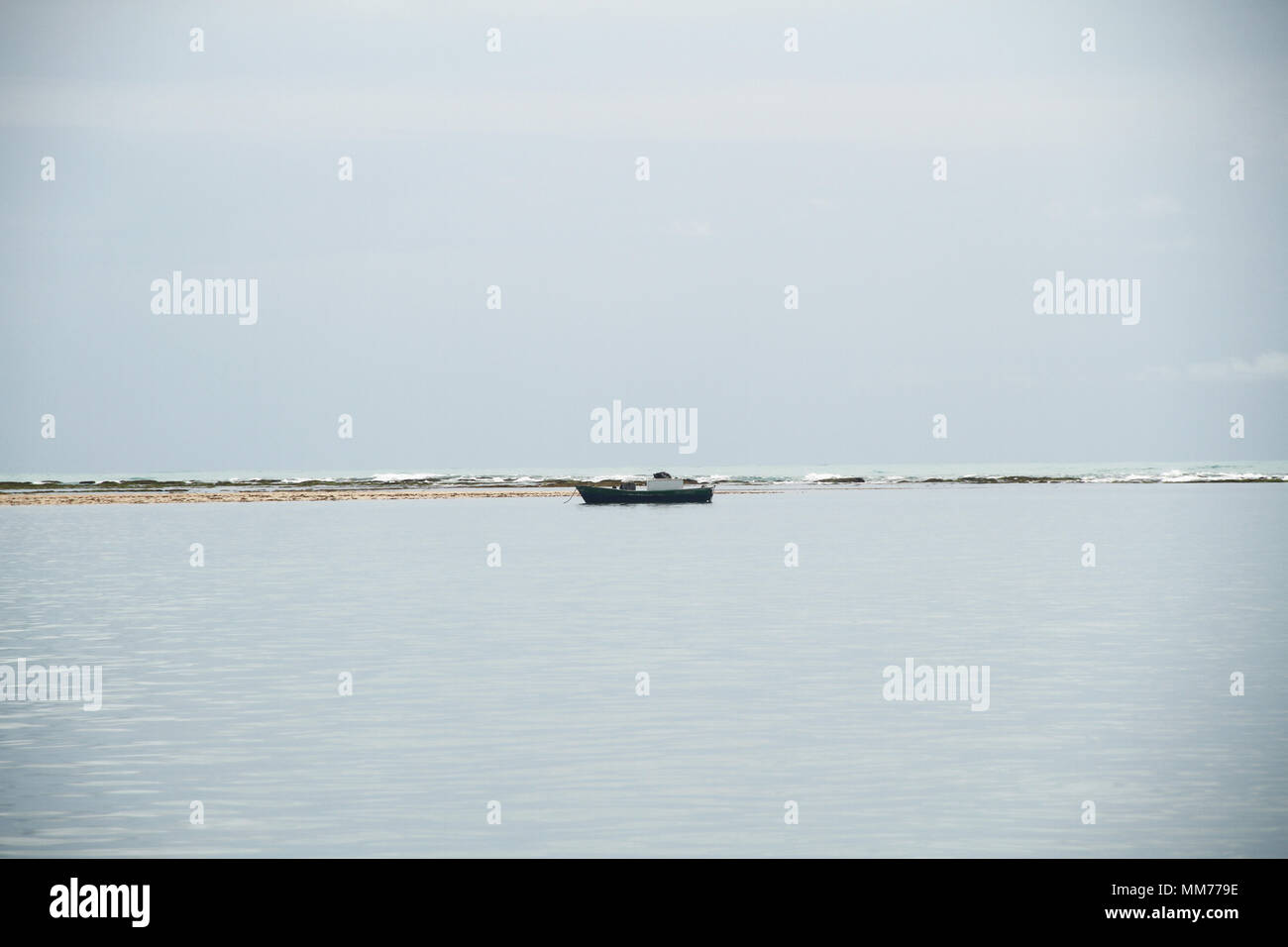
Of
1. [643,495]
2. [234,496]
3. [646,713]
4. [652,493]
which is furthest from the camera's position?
[234,496]

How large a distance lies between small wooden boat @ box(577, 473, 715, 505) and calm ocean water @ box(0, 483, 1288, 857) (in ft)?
252

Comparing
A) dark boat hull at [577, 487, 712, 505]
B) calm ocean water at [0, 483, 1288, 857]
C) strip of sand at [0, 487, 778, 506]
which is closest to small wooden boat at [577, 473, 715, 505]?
dark boat hull at [577, 487, 712, 505]

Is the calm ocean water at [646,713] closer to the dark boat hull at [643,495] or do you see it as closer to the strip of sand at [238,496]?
the dark boat hull at [643,495]

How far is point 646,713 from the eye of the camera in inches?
977

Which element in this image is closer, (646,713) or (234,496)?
(646,713)

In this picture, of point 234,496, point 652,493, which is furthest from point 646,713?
point 234,496

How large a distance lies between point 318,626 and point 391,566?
2161 cm

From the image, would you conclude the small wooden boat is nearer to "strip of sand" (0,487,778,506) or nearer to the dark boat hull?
the dark boat hull

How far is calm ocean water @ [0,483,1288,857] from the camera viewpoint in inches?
685

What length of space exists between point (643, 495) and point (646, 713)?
364 feet

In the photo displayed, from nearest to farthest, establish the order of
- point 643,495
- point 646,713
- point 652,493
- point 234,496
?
point 646,713 → point 652,493 → point 643,495 → point 234,496

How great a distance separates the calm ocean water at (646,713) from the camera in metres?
17.4

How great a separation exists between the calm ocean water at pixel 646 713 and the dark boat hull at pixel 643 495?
3005 inches

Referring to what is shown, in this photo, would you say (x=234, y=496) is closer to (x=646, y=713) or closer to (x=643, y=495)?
(x=643, y=495)
